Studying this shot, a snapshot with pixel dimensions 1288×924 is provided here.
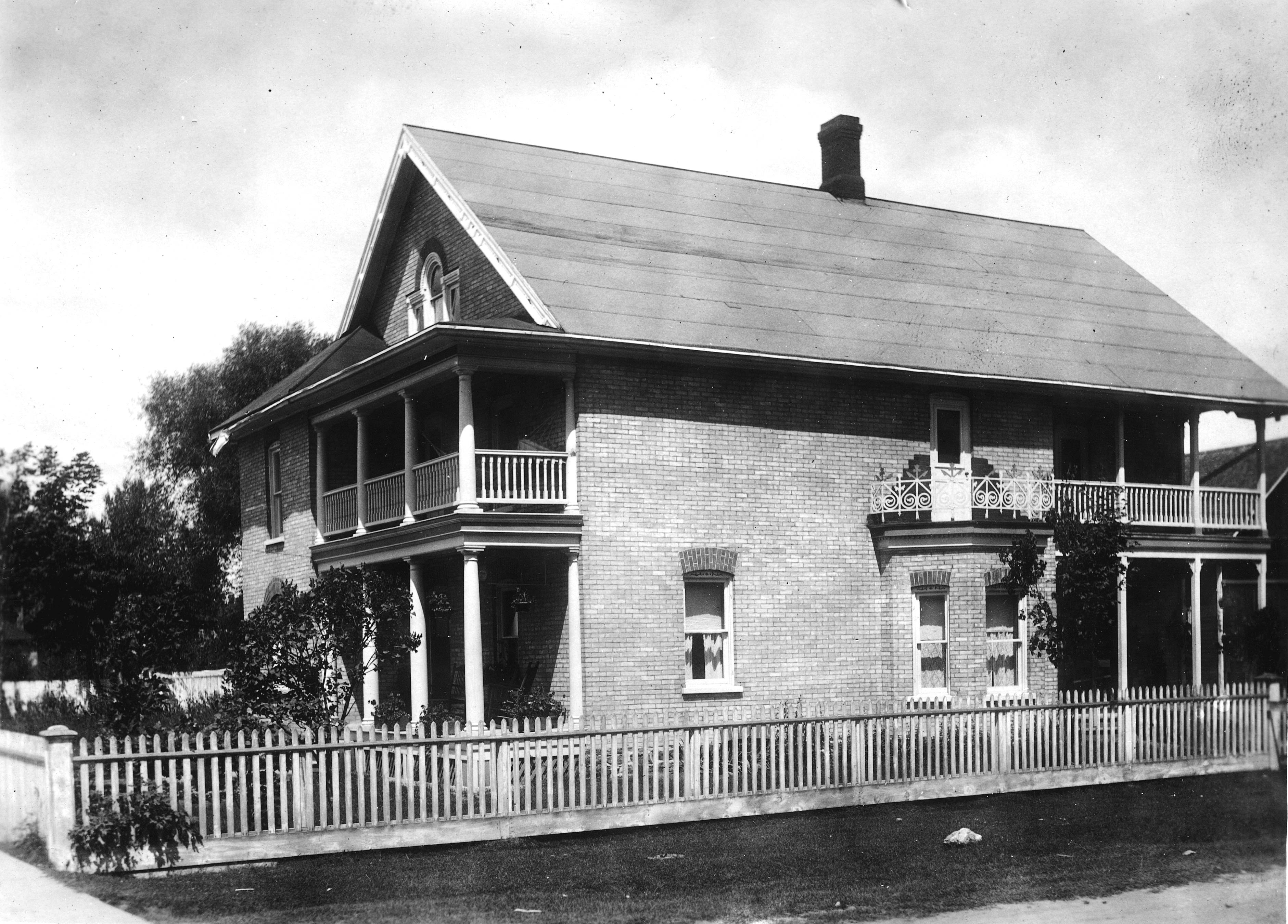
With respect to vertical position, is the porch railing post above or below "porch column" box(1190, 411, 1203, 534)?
below

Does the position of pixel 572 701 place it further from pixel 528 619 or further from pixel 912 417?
pixel 912 417

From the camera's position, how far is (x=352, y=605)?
1486cm

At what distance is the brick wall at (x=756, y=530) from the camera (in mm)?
18000

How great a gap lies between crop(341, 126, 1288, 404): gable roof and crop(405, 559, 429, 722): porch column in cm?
434

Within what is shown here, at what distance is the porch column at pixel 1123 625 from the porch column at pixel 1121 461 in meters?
0.80

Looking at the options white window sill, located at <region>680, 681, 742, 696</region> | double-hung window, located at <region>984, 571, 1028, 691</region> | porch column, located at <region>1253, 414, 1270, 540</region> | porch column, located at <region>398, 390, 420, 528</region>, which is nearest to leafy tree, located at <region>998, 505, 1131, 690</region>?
double-hung window, located at <region>984, 571, 1028, 691</region>

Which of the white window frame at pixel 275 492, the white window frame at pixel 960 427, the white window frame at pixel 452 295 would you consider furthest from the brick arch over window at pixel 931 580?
the white window frame at pixel 275 492

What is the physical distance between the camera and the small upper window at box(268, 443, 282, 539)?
2636 centimetres

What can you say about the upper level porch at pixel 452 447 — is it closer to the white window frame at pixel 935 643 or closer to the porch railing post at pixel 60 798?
the white window frame at pixel 935 643

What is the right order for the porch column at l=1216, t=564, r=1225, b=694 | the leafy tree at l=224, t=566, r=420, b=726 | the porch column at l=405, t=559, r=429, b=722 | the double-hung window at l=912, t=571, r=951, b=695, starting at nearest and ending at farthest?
1. the leafy tree at l=224, t=566, r=420, b=726
2. the porch column at l=405, t=559, r=429, b=722
3. the double-hung window at l=912, t=571, r=951, b=695
4. the porch column at l=1216, t=564, r=1225, b=694

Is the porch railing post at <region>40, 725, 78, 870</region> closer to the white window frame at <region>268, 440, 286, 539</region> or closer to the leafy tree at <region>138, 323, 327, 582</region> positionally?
the white window frame at <region>268, 440, 286, 539</region>

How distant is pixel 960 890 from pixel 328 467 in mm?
16443

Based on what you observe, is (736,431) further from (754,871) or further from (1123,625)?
(754,871)

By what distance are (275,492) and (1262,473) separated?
61.0 ft
